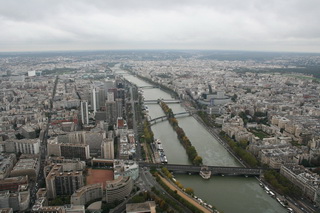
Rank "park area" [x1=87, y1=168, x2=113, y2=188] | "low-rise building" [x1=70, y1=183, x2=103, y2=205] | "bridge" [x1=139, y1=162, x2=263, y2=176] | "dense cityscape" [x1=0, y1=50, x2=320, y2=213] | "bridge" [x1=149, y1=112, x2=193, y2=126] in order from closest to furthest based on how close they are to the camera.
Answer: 1. "low-rise building" [x1=70, y1=183, x2=103, y2=205]
2. "dense cityscape" [x1=0, y1=50, x2=320, y2=213]
3. "park area" [x1=87, y1=168, x2=113, y2=188]
4. "bridge" [x1=139, y1=162, x2=263, y2=176]
5. "bridge" [x1=149, y1=112, x2=193, y2=126]

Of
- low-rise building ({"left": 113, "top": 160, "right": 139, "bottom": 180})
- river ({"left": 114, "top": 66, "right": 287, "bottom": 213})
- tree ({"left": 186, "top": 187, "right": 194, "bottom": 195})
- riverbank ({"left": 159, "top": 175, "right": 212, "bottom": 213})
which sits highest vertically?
low-rise building ({"left": 113, "top": 160, "right": 139, "bottom": 180})

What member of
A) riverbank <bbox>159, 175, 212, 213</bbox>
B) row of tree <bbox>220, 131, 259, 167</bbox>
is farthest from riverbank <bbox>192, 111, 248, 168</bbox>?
riverbank <bbox>159, 175, 212, 213</bbox>

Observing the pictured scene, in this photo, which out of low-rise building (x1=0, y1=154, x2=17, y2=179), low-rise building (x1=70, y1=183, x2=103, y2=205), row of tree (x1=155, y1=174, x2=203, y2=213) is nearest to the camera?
row of tree (x1=155, y1=174, x2=203, y2=213)

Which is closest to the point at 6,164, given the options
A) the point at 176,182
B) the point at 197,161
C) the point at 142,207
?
the point at 142,207

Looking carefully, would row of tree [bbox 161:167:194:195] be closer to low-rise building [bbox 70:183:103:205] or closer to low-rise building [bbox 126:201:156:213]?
low-rise building [bbox 126:201:156:213]

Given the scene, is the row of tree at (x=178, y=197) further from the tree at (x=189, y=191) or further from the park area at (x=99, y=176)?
the park area at (x=99, y=176)

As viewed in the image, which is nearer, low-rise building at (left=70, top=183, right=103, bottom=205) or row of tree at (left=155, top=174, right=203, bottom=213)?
row of tree at (left=155, top=174, right=203, bottom=213)

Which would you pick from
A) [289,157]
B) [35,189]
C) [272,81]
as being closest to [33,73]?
[272,81]
